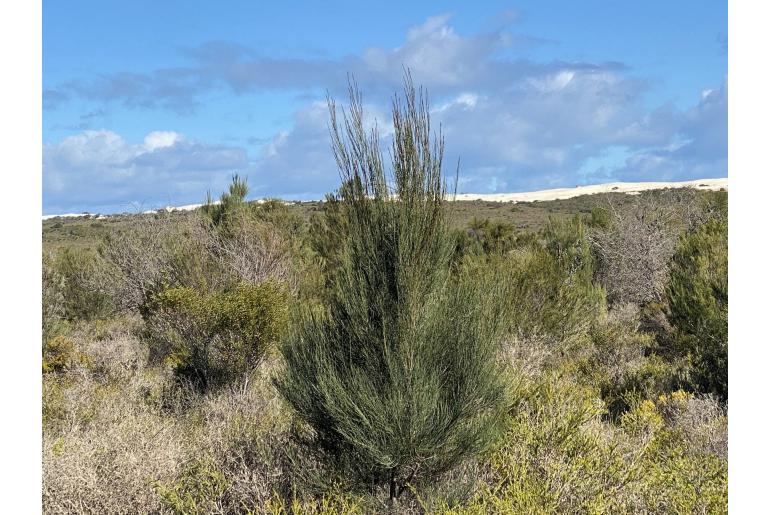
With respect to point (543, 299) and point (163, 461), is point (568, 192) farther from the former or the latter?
point (163, 461)

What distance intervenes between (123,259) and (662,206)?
56.5 ft

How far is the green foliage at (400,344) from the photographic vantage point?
498 cm

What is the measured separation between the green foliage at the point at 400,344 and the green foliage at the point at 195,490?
1.00 meters

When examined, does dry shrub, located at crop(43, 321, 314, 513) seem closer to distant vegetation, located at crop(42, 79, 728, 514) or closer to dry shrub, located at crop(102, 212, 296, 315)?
distant vegetation, located at crop(42, 79, 728, 514)

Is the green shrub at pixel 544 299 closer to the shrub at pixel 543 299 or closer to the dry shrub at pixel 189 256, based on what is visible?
the shrub at pixel 543 299

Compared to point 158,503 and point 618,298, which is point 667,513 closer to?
point 158,503

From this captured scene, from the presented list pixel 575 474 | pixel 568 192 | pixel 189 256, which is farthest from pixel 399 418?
pixel 568 192

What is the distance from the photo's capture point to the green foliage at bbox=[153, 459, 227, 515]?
523 centimetres

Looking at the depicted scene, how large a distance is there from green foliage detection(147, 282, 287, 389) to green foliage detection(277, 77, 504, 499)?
217 inches

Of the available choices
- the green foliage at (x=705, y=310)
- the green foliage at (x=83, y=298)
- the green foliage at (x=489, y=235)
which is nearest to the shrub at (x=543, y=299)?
the green foliage at (x=705, y=310)
